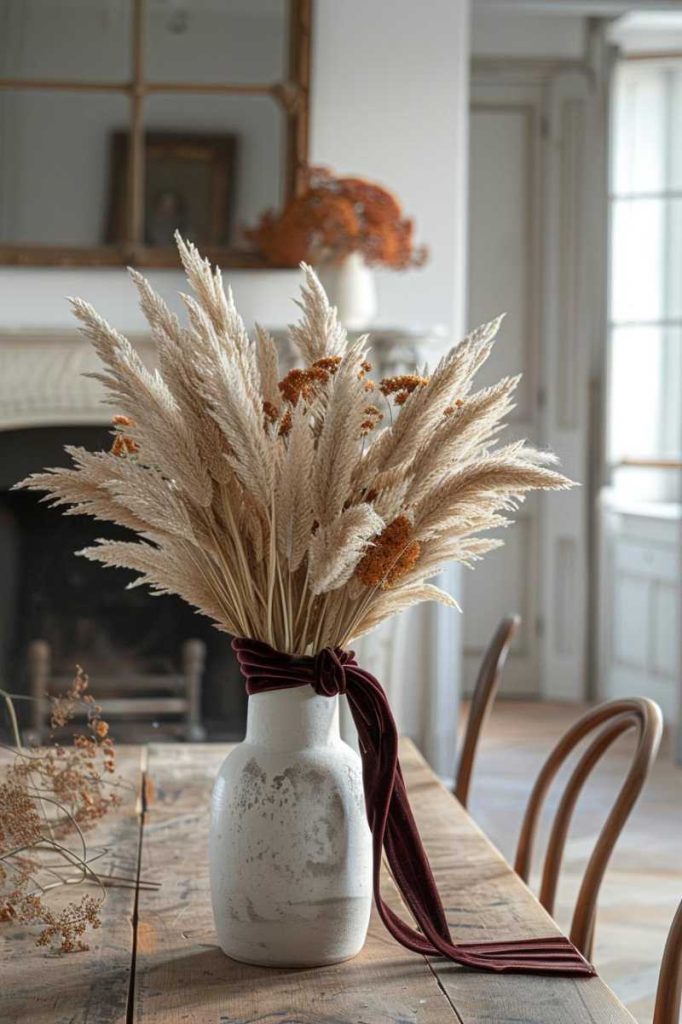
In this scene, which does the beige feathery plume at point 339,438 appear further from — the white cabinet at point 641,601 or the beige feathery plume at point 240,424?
the white cabinet at point 641,601

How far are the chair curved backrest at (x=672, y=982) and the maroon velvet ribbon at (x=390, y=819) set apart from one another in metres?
0.07

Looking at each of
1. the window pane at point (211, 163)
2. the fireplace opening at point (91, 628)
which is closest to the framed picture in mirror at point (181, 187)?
the window pane at point (211, 163)

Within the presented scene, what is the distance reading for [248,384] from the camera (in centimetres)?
123

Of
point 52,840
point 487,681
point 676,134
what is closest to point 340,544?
point 52,840

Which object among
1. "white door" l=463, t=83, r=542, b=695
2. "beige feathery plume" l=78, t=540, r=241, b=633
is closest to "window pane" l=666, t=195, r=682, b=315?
"white door" l=463, t=83, r=542, b=695

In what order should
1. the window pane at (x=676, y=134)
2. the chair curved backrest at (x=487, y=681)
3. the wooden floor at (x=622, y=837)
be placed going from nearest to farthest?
the chair curved backrest at (x=487, y=681) < the wooden floor at (x=622, y=837) < the window pane at (x=676, y=134)

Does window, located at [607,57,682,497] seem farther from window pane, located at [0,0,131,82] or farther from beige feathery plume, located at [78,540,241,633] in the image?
beige feathery plume, located at [78,540,241,633]

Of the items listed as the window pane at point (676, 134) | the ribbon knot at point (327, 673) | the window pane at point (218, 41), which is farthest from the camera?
the window pane at point (676, 134)

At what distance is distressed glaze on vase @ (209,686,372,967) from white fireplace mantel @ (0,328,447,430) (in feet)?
10.0

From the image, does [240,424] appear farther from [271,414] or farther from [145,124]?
[145,124]

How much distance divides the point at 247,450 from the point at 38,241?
3.36 m

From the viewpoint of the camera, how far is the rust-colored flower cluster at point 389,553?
3.99 feet

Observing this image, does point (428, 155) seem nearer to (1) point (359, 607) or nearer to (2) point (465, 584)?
(2) point (465, 584)

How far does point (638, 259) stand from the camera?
21.8ft
